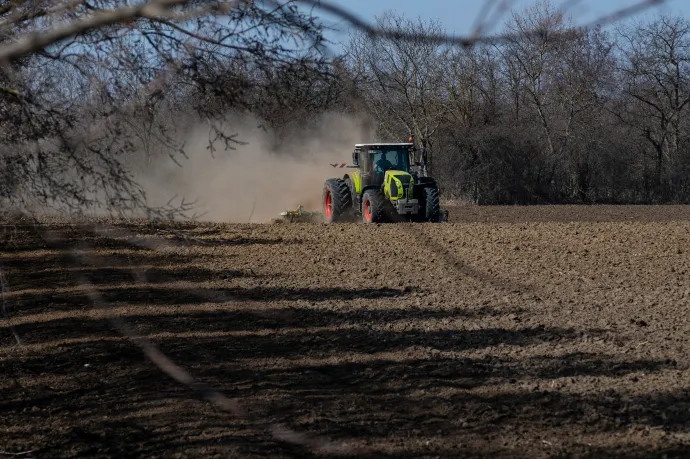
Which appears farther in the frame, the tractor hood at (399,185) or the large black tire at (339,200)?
the large black tire at (339,200)

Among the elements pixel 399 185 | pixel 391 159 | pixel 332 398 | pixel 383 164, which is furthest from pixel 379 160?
pixel 332 398

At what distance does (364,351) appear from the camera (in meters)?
8.22

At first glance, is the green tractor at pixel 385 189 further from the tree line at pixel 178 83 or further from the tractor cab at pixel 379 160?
the tree line at pixel 178 83

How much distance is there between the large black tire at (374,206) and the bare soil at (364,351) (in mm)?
4320

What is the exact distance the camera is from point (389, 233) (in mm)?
18250

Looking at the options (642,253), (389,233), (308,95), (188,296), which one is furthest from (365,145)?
(308,95)

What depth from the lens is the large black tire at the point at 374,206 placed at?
19844 mm

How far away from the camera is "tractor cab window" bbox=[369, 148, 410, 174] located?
67.4 ft

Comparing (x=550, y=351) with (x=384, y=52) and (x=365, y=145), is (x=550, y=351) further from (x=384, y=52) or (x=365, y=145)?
(x=365, y=145)

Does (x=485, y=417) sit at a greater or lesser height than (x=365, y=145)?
lesser

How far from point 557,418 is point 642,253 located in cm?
925

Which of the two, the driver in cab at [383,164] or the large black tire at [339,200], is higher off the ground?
the driver in cab at [383,164]

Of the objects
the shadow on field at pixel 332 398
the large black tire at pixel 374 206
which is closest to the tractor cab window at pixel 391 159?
the large black tire at pixel 374 206

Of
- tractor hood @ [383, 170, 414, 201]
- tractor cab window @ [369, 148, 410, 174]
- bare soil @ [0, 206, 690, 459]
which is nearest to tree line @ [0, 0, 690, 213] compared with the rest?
bare soil @ [0, 206, 690, 459]
